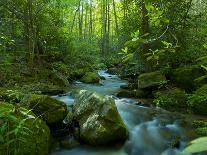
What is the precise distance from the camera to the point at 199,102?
25.7 feet

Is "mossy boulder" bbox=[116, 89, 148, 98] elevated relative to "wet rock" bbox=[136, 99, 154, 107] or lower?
elevated

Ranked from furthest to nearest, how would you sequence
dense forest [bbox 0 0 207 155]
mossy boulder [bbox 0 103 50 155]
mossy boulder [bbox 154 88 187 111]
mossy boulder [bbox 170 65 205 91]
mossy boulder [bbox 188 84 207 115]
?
mossy boulder [bbox 170 65 205 91] < mossy boulder [bbox 154 88 187 111] < mossy boulder [bbox 188 84 207 115] < dense forest [bbox 0 0 207 155] < mossy boulder [bbox 0 103 50 155]

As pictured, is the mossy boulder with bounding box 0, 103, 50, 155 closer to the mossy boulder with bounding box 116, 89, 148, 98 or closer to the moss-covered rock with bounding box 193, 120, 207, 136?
the moss-covered rock with bounding box 193, 120, 207, 136

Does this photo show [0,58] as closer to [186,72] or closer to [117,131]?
[117,131]

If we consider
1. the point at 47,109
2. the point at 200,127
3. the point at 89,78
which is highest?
the point at 89,78

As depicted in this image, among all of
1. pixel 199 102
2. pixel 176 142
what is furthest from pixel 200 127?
pixel 199 102

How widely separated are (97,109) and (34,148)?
1.73 meters

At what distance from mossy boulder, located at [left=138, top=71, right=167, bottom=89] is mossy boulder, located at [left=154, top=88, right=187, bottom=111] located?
79cm

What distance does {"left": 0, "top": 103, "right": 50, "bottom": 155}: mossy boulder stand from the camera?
4.02 m

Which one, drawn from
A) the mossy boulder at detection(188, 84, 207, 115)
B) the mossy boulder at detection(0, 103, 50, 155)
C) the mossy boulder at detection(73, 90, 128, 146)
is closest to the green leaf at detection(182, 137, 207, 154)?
the mossy boulder at detection(0, 103, 50, 155)

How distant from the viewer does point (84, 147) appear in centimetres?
545

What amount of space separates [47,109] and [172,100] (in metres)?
4.12

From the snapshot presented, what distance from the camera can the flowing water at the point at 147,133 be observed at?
5414 millimetres

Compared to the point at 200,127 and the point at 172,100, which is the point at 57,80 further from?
the point at 200,127
